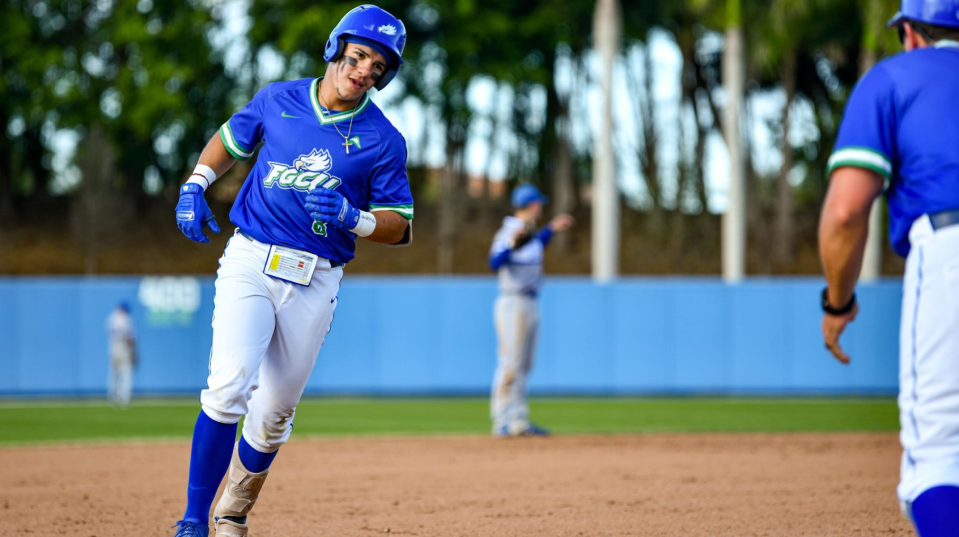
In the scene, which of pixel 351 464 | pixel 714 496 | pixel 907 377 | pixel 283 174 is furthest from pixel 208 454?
pixel 351 464

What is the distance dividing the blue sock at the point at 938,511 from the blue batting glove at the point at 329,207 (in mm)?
2347

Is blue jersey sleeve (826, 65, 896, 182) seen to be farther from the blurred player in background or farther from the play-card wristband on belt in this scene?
the blurred player in background

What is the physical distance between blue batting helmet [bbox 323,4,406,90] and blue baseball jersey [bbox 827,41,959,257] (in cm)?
215

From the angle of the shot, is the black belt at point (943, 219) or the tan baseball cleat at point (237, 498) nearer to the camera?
the black belt at point (943, 219)

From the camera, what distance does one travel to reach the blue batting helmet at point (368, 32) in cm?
448

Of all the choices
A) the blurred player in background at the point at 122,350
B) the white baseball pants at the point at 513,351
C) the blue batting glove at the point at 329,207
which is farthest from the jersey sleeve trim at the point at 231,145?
the blurred player in background at the point at 122,350

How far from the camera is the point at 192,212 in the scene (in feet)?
14.0

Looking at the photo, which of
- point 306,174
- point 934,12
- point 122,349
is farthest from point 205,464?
point 122,349

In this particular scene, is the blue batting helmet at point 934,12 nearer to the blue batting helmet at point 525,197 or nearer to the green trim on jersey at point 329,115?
the green trim on jersey at point 329,115

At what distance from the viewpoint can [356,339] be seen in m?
18.8

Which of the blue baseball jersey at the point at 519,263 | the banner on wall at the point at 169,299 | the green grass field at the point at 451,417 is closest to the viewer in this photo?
the blue baseball jersey at the point at 519,263

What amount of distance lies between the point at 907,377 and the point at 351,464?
611cm

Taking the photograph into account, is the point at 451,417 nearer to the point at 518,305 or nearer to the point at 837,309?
the point at 518,305

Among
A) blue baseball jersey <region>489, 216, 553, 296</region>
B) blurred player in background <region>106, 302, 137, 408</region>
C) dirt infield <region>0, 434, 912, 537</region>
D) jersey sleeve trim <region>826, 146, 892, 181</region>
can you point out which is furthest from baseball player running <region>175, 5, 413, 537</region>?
blurred player in background <region>106, 302, 137, 408</region>
